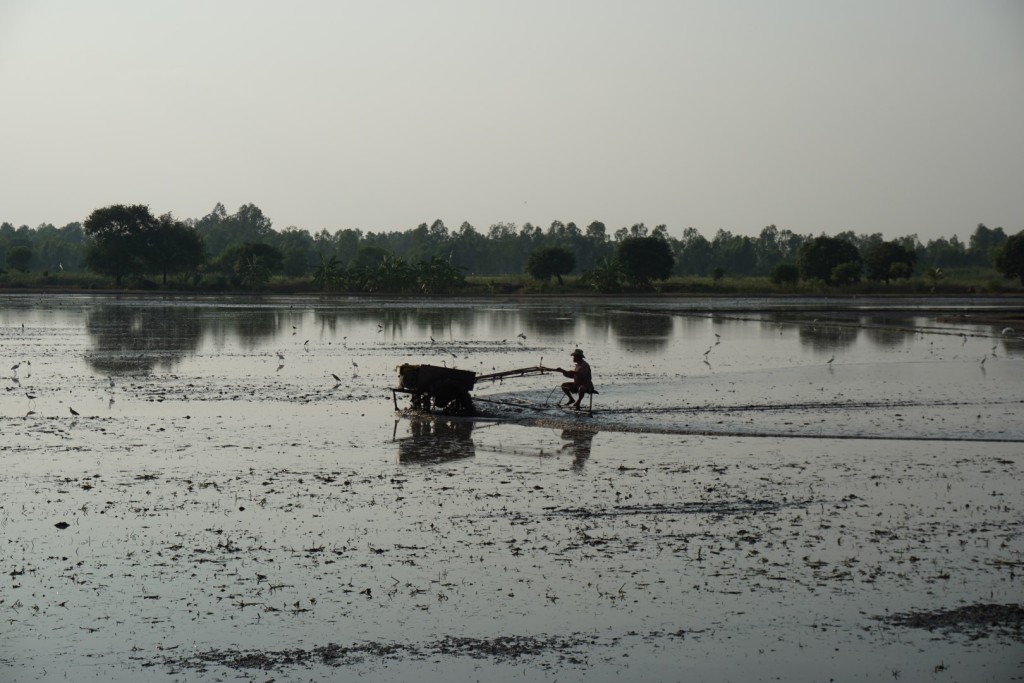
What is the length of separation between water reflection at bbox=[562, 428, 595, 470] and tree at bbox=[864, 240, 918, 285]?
392ft

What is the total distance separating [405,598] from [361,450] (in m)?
8.92

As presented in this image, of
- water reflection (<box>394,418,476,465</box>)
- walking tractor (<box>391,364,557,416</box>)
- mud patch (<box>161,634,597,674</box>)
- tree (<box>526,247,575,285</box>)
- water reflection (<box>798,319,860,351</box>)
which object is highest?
tree (<box>526,247,575,285</box>)

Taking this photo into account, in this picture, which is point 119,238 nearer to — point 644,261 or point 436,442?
point 644,261

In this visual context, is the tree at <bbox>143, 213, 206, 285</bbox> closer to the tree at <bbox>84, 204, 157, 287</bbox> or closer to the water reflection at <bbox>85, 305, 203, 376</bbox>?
the tree at <bbox>84, 204, 157, 287</bbox>

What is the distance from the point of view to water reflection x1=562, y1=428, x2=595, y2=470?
18453 mm

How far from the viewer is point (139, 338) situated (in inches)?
1939

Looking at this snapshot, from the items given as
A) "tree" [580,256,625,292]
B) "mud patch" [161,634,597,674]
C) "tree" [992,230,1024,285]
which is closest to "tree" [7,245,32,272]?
"tree" [580,256,625,292]

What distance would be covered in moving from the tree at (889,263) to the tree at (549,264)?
120 feet

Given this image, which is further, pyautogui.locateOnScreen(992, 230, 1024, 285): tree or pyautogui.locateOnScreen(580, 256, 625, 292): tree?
pyautogui.locateOnScreen(580, 256, 625, 292): tree

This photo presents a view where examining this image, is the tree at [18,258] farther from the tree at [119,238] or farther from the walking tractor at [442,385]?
the walking tractor at [442,385]

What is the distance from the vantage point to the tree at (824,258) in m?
135

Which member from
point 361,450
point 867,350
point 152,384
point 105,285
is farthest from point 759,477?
point 105,285

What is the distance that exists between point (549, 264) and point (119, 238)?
2043 inches

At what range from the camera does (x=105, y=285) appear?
5285 inches
